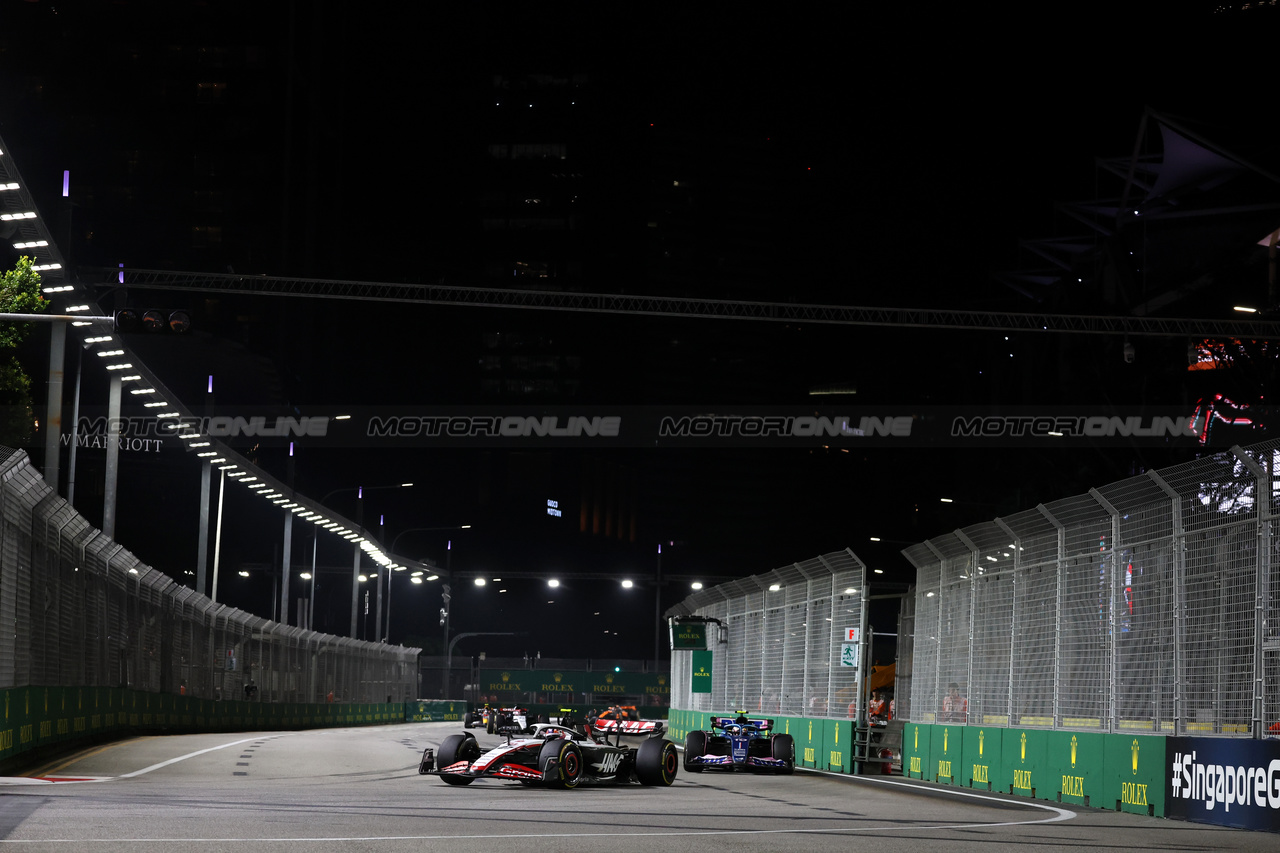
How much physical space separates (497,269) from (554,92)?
58.6 ft

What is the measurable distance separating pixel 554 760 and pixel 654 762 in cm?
183

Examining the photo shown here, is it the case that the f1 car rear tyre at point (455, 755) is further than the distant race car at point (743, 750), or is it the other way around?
the distant race car at point (743, 750)

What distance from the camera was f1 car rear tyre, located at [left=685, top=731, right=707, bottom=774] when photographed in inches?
875

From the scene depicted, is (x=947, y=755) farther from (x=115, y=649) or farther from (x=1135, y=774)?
(x=115, y=649)

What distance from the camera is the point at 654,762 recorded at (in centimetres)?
1781

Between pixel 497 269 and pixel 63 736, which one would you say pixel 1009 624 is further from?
pixel 497 269

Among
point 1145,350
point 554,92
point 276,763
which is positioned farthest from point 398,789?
point 554,92

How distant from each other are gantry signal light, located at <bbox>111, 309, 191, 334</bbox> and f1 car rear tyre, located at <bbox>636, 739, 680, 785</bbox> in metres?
9.06

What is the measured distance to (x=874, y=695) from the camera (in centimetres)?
3478

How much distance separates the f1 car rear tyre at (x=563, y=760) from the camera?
16.5 metres

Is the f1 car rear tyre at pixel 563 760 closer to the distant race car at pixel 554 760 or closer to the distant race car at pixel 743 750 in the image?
the distant race car at pixel 554 760

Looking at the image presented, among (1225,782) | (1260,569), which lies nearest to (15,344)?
(1260,569)

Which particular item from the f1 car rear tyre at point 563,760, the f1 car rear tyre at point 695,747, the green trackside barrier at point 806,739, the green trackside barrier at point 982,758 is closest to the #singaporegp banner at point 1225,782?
the green trackside barrier at point 982,758

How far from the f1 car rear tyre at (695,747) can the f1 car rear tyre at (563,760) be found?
5.51 metres
